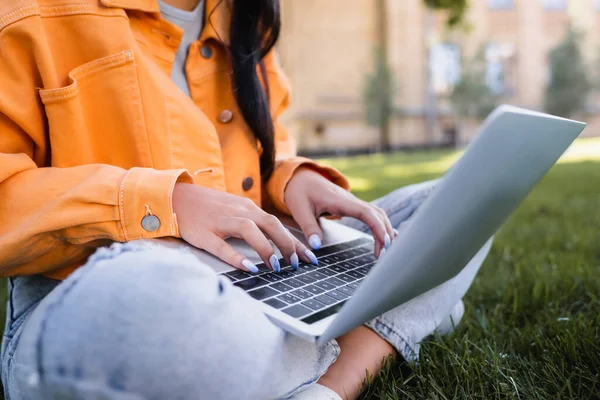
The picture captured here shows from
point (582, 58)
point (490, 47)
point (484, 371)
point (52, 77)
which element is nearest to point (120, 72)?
point (52, 77)

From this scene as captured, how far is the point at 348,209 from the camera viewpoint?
0.89 m

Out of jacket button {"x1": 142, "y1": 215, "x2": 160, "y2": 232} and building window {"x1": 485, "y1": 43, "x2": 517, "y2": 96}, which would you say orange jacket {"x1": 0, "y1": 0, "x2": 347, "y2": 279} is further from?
building window {"x1": 485, "y1": 43, "x2": 517, "y2": 96}

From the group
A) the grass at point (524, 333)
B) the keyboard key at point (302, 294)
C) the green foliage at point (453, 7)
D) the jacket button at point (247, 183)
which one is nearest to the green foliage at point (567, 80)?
the green foliage at point (453, 7)

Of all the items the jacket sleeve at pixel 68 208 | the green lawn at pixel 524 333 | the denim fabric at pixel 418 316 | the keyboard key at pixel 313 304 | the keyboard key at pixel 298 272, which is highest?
the jacket sleeve at pixel 68 208

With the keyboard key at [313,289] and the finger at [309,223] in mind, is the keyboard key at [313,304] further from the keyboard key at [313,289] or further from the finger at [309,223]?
the finger at [309,223]

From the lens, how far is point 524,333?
997 millimetres

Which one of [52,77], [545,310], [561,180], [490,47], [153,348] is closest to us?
[153,348]

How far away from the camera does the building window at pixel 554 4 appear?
13734 millimetres

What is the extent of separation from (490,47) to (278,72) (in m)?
13.7

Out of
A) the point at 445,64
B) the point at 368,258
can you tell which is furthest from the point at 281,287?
the point at 445,64

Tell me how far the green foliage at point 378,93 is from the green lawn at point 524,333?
35.4 ft

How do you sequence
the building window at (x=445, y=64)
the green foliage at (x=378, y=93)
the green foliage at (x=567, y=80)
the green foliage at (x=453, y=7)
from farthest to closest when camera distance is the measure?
1. the building window at (x=445, y=64)
2. the green foliage at (x=567, y=80)
3. the green foliage at (x=378, y=93)
4. the green foliage at (x=453, y=7)

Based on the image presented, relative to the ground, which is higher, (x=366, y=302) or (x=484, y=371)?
(x=366, y=302)

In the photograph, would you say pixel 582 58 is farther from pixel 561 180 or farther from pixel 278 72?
pixel 278 72
